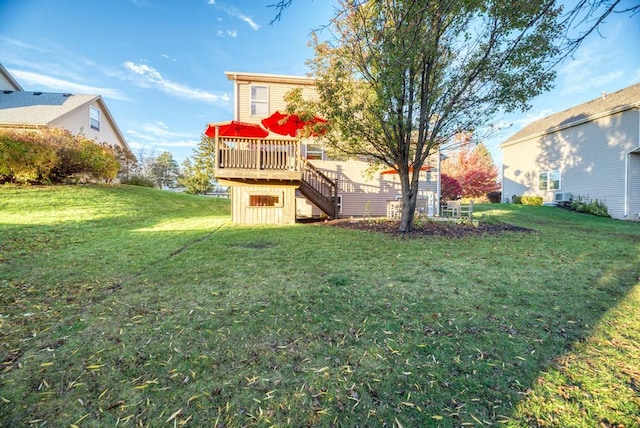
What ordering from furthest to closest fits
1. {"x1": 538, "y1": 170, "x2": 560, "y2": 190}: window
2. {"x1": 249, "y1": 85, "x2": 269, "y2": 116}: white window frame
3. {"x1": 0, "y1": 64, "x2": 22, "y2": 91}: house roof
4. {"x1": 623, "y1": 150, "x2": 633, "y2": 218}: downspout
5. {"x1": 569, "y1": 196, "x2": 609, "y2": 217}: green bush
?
1. {"x1": 0, "y1": 64, "x2": 22, "y2": 91}: house roof
2. {"x1": 538, "y1": 170, "x2": 560, "y2": 190}: window
3. {"x1": 569, "y1": 196, "x2": 609, "y2": 217}: green bush
4. {"x1": 623, "y1": 150, "x2": 633, "y2": 218}: downspout
5. {"x1": 249, "y1": 85, "x2": 269, "y2": 116}: white window frame

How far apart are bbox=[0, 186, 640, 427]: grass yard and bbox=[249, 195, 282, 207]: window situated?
16.8 feet

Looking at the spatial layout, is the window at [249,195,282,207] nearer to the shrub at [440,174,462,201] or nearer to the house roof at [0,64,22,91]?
the shrub at [440,174,462,201]

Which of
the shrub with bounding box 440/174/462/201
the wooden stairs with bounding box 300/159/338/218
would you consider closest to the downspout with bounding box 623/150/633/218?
the shrub with bounding box 440/174/462/201

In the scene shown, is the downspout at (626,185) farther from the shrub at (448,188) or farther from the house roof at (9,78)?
the house roof at (9,78)

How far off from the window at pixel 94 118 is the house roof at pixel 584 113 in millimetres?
31459

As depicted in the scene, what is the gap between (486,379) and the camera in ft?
6.81

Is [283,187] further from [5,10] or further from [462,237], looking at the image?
[5,10]

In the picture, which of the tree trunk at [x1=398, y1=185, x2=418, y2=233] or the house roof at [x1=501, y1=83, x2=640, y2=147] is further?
the house roof at [x1=501, y1=83, x2=640, y2=147]

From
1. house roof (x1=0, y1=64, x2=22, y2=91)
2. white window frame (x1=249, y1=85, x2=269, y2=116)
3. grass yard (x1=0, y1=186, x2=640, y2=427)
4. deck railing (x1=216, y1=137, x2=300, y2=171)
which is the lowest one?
grass yard (x1=0, y1=186, x2=640, y2=427)

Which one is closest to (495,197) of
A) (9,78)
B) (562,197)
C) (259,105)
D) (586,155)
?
(562,197)

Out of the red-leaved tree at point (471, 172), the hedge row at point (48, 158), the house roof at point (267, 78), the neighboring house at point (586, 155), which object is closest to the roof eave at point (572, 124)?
the neighboring house at point (586, 155)

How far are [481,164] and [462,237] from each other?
87.4ft

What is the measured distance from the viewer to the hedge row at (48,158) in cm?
1121

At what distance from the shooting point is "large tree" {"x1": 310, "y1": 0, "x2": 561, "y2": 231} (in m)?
6.91
